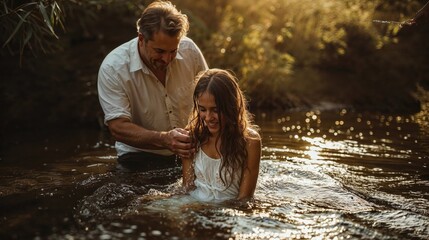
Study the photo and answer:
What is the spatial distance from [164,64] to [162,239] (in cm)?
A: 219

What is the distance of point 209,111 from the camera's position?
4.68 m

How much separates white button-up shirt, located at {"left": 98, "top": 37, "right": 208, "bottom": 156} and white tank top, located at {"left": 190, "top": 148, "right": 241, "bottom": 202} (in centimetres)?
116

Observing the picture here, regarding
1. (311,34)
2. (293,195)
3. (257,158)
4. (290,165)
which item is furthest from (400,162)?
(311,34)

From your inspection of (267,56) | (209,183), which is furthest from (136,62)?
(267,56)

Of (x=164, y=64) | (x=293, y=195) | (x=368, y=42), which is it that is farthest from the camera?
(x=368, y=42)

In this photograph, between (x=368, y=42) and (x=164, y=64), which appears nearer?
(x=164, y=64)

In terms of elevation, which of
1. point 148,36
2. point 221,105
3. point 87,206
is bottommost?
point 87,206

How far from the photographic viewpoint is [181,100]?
6.17 metres

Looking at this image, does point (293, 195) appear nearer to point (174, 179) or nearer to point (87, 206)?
point (174, 179)

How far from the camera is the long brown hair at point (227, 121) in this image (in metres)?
4.64

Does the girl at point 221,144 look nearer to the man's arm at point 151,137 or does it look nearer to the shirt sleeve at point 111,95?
the man's arm at point 151,137

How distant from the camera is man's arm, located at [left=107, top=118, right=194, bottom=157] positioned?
497 centimetres

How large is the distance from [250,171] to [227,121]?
17.3 inches

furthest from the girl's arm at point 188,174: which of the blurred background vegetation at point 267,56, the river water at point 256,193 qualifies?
the blurred background vegetation at point 267,56
